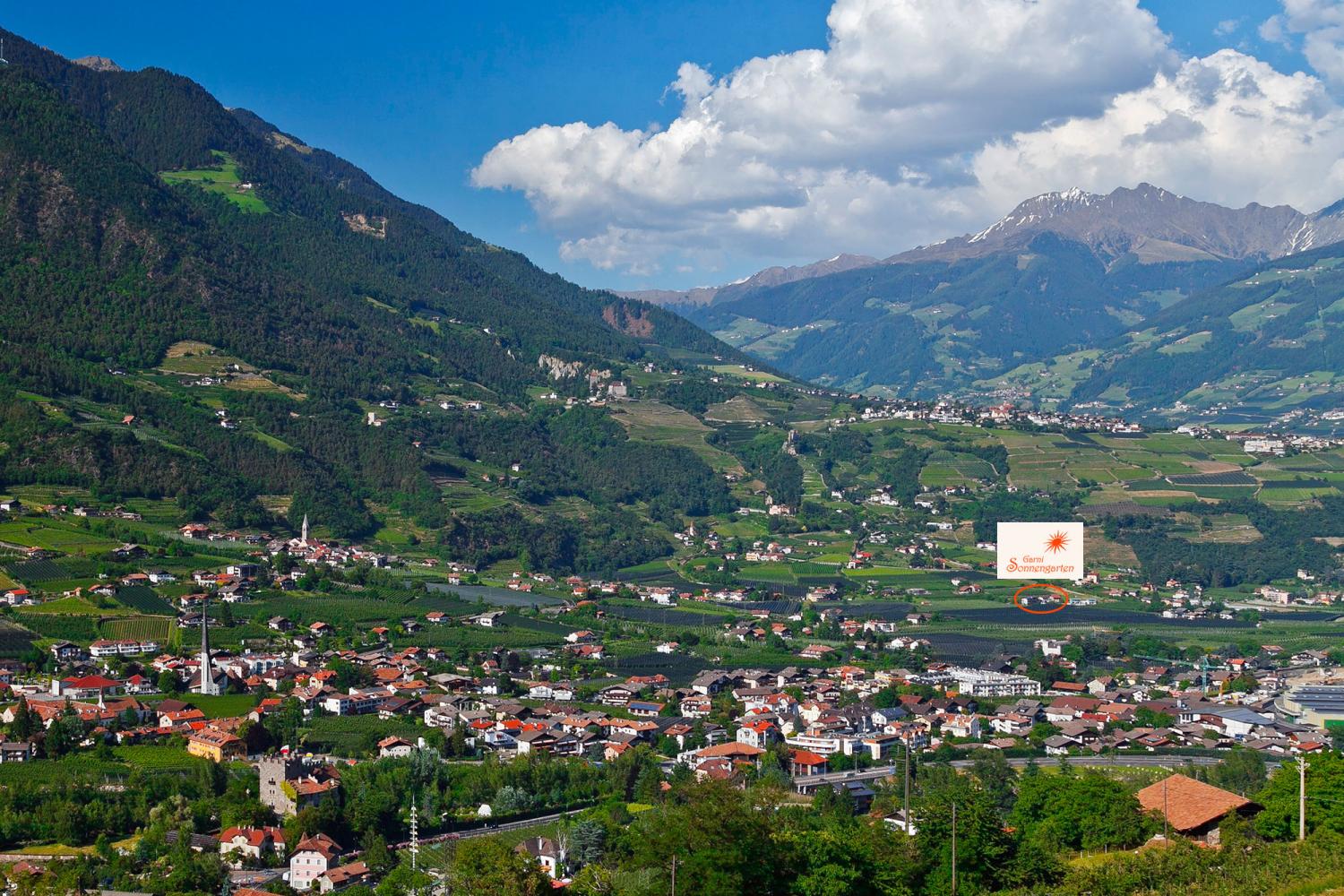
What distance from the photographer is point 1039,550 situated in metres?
58.8

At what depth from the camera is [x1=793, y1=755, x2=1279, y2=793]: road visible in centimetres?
3866

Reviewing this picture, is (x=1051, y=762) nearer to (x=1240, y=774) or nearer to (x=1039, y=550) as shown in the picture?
(x=1240, y=774)

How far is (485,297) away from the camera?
432 feet

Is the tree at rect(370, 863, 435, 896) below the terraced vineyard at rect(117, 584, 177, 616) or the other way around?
below

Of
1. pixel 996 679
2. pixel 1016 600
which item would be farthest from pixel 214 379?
pixel 996 679

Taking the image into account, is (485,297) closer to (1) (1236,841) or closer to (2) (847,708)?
(2) (847,708)

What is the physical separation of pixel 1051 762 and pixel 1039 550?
19.7 m

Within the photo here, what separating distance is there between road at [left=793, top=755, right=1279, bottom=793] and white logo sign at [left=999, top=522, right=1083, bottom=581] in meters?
9.75

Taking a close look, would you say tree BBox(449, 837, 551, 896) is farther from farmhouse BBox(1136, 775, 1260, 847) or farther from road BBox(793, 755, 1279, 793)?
road BBox(793, 755, 1279, 793)

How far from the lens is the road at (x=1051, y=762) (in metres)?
38.7

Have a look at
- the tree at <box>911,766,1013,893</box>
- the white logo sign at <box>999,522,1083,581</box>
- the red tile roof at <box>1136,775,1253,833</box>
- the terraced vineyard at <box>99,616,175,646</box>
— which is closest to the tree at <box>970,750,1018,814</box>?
the red tile roof at <box>1136,775,1253,833</box>

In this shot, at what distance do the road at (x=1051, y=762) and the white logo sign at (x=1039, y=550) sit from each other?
9747 mm

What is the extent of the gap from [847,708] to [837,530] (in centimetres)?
3905

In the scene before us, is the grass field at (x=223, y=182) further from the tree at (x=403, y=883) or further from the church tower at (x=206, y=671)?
the tree at (x=403, y=883)
